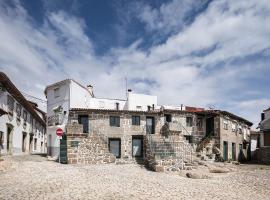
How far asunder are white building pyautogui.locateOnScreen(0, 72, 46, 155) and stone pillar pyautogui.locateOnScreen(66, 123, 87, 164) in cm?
481

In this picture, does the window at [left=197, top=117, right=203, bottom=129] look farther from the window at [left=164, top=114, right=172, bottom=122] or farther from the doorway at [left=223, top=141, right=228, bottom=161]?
the window at [left=164, top=114, right=172, bottom=122]

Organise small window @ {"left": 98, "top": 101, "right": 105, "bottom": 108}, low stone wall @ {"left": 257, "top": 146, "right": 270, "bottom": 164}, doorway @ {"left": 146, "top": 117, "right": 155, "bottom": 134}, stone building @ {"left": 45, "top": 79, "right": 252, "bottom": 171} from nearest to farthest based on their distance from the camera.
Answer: stone building @ {"left": 45, "top": 79, "right": 252, "bottom": 171} < doorway @ {"left": 146, "top": 117, "right": 155, "bottom": 134} < low stone wall @ {"left": 257, "top": 146, "right": 270, "bottom": 164} < small window @ {"left": 98, "top": 101, "right": 105, "bottom": 108}

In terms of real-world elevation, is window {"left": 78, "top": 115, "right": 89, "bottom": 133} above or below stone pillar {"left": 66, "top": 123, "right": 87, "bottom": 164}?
above

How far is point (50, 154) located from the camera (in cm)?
2858

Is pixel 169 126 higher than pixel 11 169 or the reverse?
higher

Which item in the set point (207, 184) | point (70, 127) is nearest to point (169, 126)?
point (70, 127)

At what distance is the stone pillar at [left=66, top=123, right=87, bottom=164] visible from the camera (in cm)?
2005

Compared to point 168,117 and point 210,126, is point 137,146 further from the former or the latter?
point 210,126

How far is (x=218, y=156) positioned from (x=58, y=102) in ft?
59.4

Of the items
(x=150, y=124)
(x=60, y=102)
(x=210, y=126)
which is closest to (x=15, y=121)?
(x=60, y=102)

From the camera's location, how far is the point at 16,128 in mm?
26797

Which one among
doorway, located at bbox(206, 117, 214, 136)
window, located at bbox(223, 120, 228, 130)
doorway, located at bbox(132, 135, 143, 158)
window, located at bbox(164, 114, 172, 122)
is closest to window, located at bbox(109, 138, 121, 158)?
doorway, located at bbox(132, 135, 143, 158)

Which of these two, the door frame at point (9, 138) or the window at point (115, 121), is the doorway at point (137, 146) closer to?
the window at point (115, 121)

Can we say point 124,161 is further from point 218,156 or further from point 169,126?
point 218,156
